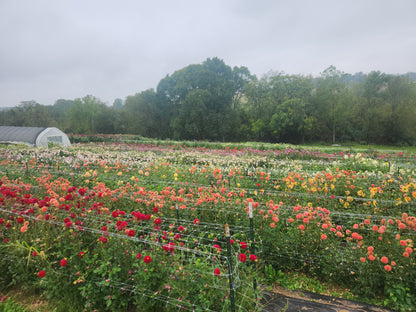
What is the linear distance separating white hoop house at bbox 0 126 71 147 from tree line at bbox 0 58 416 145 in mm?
17111

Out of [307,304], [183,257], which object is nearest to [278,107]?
[307,304]

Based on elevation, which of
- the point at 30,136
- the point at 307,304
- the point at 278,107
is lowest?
the point at 307,304

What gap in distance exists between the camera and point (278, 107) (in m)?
32.5

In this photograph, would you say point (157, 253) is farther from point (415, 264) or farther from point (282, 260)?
point (415, 264)

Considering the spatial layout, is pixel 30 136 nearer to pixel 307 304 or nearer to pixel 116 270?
pixel 116 270

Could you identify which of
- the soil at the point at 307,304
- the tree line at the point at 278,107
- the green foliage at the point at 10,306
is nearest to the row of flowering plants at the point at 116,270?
the green foliage at the point at 10,306

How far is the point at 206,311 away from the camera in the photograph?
7.11 feet

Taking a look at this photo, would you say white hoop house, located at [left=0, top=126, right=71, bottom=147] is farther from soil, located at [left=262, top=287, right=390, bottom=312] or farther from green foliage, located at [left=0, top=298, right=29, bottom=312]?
soil, located at [left=262, top=287, right=390, bottom=312]

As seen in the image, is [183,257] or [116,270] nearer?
[116,270]

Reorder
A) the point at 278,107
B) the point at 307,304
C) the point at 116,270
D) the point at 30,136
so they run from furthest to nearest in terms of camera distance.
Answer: the point at 278,107, the point at 30,136, the point at 307,304, the point at 116,270

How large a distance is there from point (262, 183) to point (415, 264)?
3.85 metres

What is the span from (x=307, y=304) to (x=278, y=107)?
32217 mm

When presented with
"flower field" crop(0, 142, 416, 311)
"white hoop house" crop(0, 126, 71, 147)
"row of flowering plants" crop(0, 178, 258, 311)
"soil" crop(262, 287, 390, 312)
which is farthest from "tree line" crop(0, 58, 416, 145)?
"soil" crop(262, 287, 390, 312)

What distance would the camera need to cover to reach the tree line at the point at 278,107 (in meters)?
31.8
